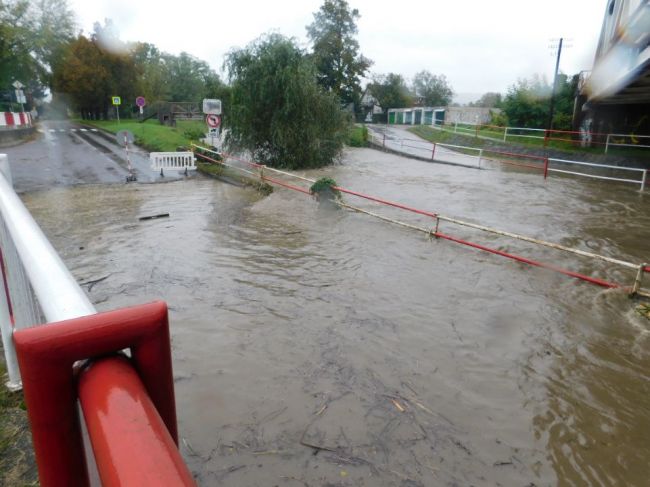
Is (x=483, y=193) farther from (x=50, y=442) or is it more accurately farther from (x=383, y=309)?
(x=50, y=442)

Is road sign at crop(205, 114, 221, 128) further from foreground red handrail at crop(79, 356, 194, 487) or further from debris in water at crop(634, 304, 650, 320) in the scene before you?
foreground red handrail at crop(79, 356, 194, 487)

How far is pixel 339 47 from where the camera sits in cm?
5447

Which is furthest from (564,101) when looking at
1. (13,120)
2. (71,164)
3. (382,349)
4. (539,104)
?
(13,120)

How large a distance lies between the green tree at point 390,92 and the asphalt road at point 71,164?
43.1 metres

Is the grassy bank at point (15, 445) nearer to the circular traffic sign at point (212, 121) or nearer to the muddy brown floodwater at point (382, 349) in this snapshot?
the muddy brown floodwater at point (382, 349)

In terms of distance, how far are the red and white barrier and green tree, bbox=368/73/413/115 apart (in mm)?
43728

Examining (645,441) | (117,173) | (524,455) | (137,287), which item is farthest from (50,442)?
(117,173)

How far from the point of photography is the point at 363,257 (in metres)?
7.64

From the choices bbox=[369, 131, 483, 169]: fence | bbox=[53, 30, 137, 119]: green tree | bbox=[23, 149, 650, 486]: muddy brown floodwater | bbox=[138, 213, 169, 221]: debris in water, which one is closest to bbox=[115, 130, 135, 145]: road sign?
bbox=[23, 149, 650, 486]: muddy brown floodwater

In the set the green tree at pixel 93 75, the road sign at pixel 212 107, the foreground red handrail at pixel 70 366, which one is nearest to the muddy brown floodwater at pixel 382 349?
the foreground red handrail at pixel 70 366

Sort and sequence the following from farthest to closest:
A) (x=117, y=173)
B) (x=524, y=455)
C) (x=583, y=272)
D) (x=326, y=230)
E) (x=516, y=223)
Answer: (x=117, y=173), (x=516, y=223), (x=326, y=230), (x=583, y=272), (x=524, y=455)

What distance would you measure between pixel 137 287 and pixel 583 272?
271 inches

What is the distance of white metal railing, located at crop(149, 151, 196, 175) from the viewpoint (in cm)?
1652

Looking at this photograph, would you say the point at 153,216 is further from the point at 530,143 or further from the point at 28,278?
the point at 530,143
